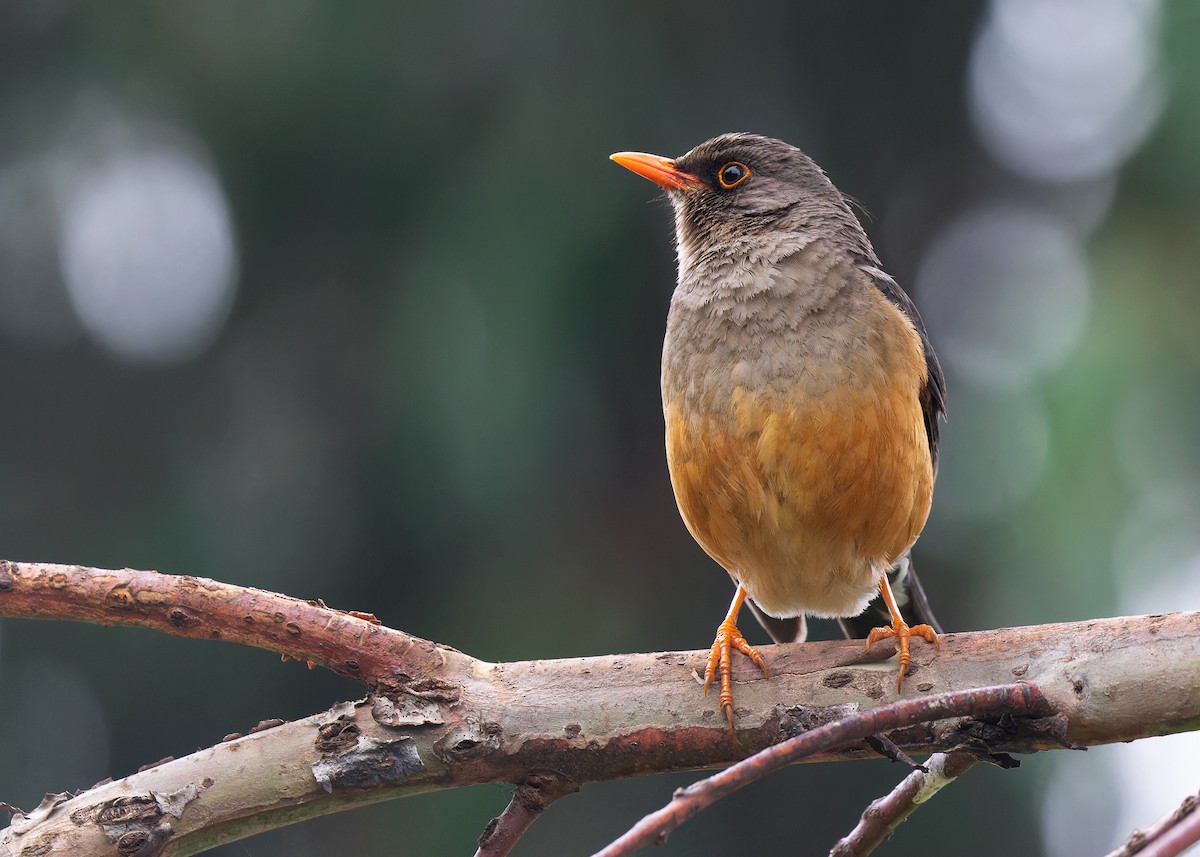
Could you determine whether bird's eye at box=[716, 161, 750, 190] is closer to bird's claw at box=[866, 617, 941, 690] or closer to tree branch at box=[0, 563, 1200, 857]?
bird's claw at box=[866, 617, 941, 690]

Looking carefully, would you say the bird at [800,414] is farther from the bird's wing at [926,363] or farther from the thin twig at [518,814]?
the thin twig at [518,814]

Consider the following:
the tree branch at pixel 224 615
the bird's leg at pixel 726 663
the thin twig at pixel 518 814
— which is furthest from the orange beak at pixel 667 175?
the thin twig at pixel 518 814

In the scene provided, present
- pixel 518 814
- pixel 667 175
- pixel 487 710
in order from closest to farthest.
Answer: pixel 518 814, pixel 487 710, pixel 667 175

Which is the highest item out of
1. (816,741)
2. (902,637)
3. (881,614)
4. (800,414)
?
(800,414)

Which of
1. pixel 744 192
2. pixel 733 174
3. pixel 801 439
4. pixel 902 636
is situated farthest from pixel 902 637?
pixel 733 174

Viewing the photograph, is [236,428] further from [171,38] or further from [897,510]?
[897,510]

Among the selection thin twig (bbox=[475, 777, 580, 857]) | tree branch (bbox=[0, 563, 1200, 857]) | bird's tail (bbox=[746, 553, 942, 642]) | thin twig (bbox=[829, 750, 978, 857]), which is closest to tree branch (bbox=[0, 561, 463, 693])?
tree branch (bbox=[0, 563, 1200, 857])

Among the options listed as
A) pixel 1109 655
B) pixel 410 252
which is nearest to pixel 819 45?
pixel 410 252

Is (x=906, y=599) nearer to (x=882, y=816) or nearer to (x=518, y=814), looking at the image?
(x=882, y=816)
